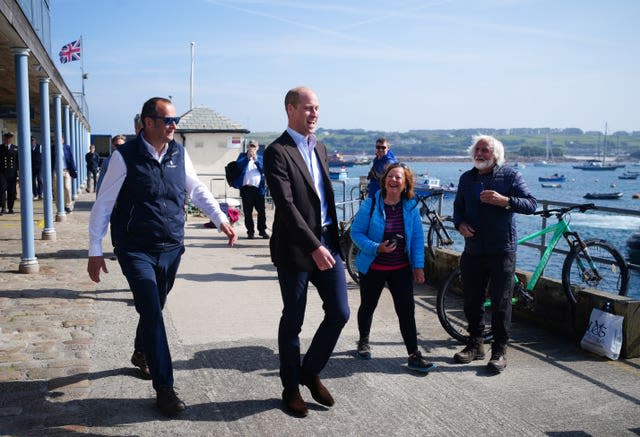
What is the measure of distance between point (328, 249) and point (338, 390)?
1.12 m

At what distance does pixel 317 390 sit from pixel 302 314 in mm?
560

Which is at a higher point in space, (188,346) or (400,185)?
(400,185)

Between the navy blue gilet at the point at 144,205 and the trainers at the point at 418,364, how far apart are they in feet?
7.10

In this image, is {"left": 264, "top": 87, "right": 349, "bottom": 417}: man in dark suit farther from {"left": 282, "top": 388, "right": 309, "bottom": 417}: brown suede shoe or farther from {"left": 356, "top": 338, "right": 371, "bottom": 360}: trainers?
{"left": 356, "top": 338, "right": 371, "bottom": 360}: trainers

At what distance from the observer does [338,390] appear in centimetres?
502

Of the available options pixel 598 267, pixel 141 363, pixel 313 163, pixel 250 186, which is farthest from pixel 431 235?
pixel 250 186

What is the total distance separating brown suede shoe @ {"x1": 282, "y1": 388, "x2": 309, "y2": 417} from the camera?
4461 mm

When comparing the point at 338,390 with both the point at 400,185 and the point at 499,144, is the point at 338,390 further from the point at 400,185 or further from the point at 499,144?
the point at 499,144

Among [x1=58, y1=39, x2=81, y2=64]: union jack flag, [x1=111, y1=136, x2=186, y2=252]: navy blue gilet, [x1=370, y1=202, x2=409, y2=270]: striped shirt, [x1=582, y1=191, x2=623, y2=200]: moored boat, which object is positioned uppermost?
[x1=58, y1=39, x2=81, y2=64]: union jack flag

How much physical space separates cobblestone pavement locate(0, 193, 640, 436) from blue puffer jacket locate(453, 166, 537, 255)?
3.40ft

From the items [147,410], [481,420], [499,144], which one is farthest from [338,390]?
[499,144]

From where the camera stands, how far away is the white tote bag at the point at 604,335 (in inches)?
230

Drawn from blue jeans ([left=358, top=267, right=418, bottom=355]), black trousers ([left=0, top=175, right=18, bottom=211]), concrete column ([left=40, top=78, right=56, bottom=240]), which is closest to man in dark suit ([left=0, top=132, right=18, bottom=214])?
black trousers ([left=0, top=175, right=18, bottom=211])

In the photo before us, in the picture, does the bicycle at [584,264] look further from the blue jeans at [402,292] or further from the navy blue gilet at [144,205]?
the navy blue gilet at [144,205]
